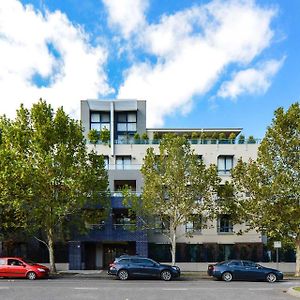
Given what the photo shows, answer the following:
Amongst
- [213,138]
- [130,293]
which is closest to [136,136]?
[213,138]

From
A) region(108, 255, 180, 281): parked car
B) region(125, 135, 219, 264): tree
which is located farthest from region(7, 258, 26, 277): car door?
region(125, 135, 219, 264): tree

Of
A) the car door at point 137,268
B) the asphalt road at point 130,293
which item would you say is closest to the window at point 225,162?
the car door at point 137,268

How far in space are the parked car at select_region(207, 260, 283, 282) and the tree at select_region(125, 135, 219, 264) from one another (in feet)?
19.2

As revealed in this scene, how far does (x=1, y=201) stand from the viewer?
30781mm

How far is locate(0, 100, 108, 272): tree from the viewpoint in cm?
3005

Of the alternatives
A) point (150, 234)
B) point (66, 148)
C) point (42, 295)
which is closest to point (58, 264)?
point (150, 234)

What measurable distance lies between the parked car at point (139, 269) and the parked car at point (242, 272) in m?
2.90

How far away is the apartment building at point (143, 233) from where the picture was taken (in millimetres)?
36656

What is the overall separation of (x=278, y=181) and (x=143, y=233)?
12398 millimetres

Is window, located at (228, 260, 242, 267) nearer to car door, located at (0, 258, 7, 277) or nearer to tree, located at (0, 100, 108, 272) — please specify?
tree, located at (0, 100, 108, 272)

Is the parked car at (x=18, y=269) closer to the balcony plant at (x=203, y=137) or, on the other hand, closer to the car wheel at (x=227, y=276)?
the car wheel at (x=227, y=276)

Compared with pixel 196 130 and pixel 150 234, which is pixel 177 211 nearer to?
pixel 150 234

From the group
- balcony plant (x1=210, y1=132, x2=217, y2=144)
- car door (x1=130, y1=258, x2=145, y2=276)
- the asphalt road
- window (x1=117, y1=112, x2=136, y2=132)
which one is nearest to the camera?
the asphalt road

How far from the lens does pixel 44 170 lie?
30500mm
